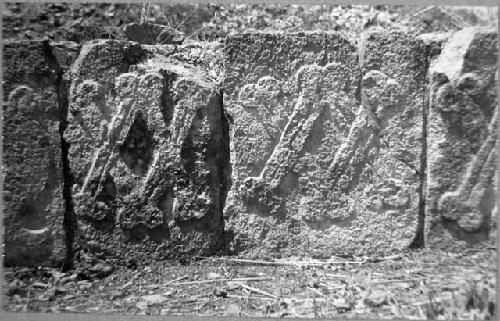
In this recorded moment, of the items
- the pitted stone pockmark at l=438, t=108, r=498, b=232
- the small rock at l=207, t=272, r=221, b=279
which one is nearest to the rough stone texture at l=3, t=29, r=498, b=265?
the pitted stone pockmark at l=438, t=108, r=498, b=232

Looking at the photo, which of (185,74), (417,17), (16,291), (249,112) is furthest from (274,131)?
(16,291)

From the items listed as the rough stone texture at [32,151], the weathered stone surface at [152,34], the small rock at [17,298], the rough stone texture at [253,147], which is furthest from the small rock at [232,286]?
the weathered stone surface at [152,34]

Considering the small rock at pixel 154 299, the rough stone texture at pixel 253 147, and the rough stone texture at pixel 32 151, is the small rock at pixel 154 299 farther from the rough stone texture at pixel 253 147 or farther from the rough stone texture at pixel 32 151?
the rough stone texture at pixel 32 151

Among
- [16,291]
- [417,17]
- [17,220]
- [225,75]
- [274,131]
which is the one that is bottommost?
[16,291]

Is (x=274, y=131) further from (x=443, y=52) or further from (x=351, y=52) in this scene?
(x=443, y=52)

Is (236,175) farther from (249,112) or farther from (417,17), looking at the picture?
(417,17)

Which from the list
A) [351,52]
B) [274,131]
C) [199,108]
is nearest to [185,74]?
[199,108]

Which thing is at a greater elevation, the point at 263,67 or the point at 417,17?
the point at 417,17

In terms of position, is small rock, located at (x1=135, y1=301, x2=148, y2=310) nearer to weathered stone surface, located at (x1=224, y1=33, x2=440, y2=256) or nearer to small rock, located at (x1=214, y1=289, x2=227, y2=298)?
small rock, located at (x1=214, y1=289, x2=227, y2=298)
